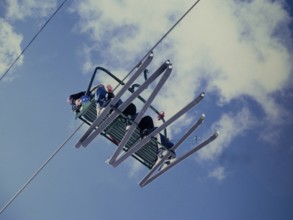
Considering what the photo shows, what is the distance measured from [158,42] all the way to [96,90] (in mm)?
3196

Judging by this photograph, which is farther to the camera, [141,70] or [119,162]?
[119,162]

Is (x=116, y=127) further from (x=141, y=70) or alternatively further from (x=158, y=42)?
(x=158, y=42)

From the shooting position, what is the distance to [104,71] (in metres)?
10.9

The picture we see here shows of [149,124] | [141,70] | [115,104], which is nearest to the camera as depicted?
[141,70]

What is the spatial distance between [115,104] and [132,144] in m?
1.13

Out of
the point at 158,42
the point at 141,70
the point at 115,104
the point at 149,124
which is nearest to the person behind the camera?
the point at 158,42

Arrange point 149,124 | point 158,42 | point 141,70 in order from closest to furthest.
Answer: point 158,42 < point 141,70 < point 149,124

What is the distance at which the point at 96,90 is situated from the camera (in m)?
11.0

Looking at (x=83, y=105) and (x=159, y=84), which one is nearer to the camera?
(x=159, y=84)

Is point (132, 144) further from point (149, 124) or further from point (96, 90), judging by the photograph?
point (96, 90)

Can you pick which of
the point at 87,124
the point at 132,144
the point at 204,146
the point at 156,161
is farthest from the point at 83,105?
the point at 204,146

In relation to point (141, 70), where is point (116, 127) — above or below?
below

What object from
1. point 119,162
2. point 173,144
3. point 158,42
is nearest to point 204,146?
point 173,144

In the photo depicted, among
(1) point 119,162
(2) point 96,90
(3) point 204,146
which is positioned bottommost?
(1) point 119,162
